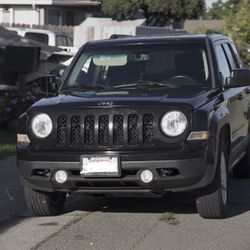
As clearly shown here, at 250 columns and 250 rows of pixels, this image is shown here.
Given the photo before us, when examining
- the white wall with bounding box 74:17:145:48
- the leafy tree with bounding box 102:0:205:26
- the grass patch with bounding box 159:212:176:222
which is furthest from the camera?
the leafy tree with bounding box 102:0:205:26

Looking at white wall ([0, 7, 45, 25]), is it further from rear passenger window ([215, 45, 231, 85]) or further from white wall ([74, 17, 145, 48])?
rear passenger window ([215, 45, 231, 85])

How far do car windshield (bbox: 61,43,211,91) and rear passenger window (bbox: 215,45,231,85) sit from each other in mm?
262

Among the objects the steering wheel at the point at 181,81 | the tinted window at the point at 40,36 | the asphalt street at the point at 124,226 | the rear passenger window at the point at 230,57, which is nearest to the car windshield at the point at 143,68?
the steering wheel at the point at 181,81

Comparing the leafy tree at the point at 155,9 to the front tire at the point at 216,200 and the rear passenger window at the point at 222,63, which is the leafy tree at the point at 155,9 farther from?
the front tire at the point at 216,200

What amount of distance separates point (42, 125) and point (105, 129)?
0.65 metres

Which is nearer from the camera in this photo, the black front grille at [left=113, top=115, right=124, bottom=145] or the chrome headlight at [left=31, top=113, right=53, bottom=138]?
the black front grille at [left=113, top=115, right=124, bottom=145]

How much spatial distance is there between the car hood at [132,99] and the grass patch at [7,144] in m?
4.12

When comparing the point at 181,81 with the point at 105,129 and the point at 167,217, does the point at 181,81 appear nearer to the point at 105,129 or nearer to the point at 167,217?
the point at 105,129

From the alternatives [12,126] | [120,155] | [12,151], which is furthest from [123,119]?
[12,126]

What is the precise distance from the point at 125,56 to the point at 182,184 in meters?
2.06

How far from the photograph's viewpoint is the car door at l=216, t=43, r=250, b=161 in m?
8.02

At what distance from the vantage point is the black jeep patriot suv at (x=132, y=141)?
6605 millimetres

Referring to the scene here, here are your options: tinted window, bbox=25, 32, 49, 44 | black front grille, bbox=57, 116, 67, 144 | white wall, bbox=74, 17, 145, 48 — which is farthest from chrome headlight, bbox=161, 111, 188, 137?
white wall, bbox=74, 17, 145, 48

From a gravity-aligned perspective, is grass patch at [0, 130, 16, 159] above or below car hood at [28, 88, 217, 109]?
below
